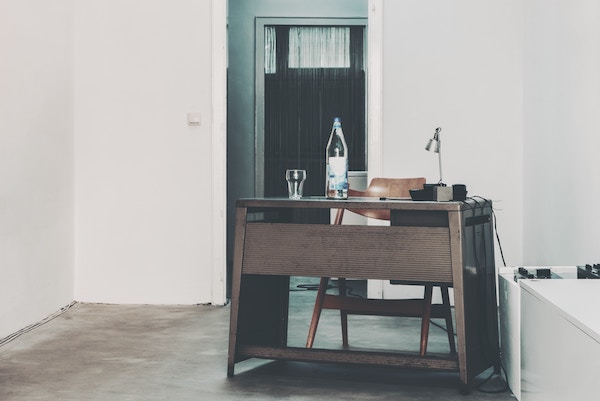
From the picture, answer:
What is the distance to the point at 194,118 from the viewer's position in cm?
421

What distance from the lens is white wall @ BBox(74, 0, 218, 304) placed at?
4238 millimetres

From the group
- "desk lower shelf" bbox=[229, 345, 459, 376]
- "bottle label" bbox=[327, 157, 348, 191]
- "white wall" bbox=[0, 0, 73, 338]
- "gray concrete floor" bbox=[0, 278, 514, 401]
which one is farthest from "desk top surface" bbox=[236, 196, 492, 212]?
"white wall" bbox=[0, 0, 73, 338]

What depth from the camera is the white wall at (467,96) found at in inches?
165

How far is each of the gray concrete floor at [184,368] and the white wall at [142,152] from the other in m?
0.52

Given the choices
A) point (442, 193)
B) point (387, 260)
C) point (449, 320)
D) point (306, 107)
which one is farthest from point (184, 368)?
point (306, 107)

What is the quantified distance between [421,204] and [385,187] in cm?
100

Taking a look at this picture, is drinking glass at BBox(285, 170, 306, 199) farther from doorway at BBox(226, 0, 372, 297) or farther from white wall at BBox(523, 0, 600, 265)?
doorway at BBox(226, 0, 372, 297)

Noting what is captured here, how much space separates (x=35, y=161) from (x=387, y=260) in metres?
2.24

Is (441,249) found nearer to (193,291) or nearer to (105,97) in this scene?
(193,291)

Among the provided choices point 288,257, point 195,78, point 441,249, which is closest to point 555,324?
point 441,249

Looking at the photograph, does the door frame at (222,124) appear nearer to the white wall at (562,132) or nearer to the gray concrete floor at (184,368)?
the gray concrete floor at (184,368)

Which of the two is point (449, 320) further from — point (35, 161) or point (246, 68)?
point (246, 68)

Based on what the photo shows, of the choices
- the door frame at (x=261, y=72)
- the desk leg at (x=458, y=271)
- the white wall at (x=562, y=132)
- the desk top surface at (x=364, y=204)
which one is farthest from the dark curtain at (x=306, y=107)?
the desk leg at (x=458, y=271)

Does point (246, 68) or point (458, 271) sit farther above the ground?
point (246, 68)
